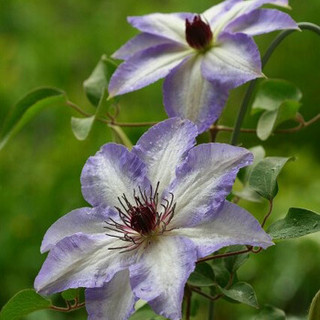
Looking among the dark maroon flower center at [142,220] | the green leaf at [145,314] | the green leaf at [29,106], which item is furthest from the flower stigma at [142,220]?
the green leaf at [29,106]

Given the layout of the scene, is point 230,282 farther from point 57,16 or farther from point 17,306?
point 57,16

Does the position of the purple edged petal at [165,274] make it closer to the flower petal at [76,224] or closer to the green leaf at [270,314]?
the flower petal at [76,224]

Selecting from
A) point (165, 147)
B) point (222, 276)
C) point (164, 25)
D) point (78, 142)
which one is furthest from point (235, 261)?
point (78, 142)

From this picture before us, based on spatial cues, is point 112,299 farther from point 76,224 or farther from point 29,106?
point 29,106

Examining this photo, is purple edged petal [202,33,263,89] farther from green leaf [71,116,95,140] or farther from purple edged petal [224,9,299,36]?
green leaf [71,116,95,140]

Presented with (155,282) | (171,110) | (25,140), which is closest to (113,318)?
(155,282)
